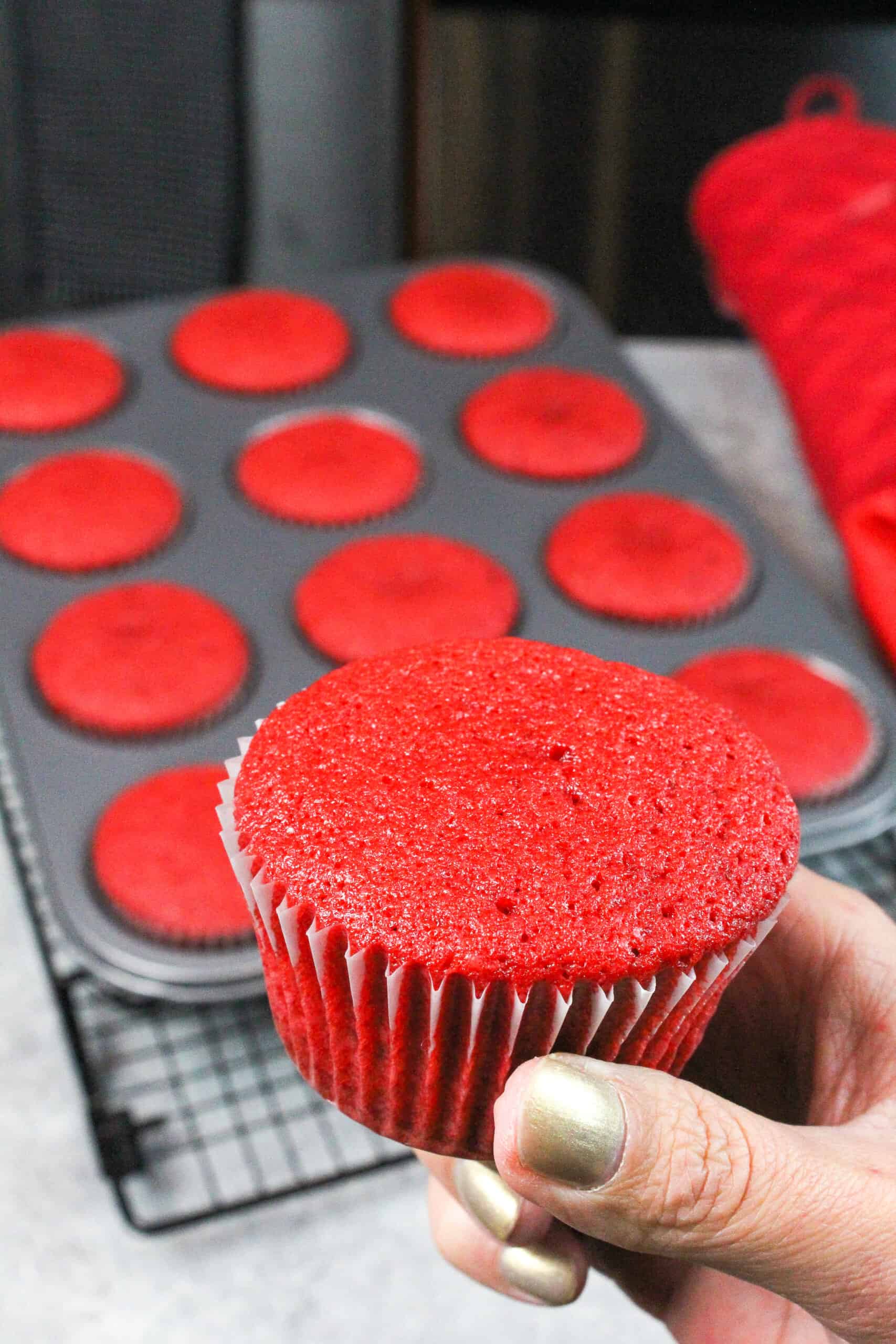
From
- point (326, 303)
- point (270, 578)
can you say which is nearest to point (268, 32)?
point (326, 303)

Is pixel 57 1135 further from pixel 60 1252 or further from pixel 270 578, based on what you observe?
pixel 270 578

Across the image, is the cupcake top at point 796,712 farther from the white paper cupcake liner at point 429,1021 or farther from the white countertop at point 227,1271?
the white paper cupcake liner at point 429,1021

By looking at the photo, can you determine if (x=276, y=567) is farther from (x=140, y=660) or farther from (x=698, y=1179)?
(x=698, y=1179)

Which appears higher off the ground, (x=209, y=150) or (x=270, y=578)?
(x=209, y=150)

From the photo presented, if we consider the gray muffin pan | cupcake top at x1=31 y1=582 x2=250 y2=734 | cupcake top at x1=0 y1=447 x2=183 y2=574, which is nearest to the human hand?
the gray muffin pan

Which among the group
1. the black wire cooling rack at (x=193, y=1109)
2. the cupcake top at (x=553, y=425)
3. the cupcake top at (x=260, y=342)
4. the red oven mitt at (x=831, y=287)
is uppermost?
the red oven mitt at (x=831, y=287)

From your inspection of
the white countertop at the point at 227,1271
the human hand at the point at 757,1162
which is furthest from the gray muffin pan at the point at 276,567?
the human hand at the point at 757,1162
